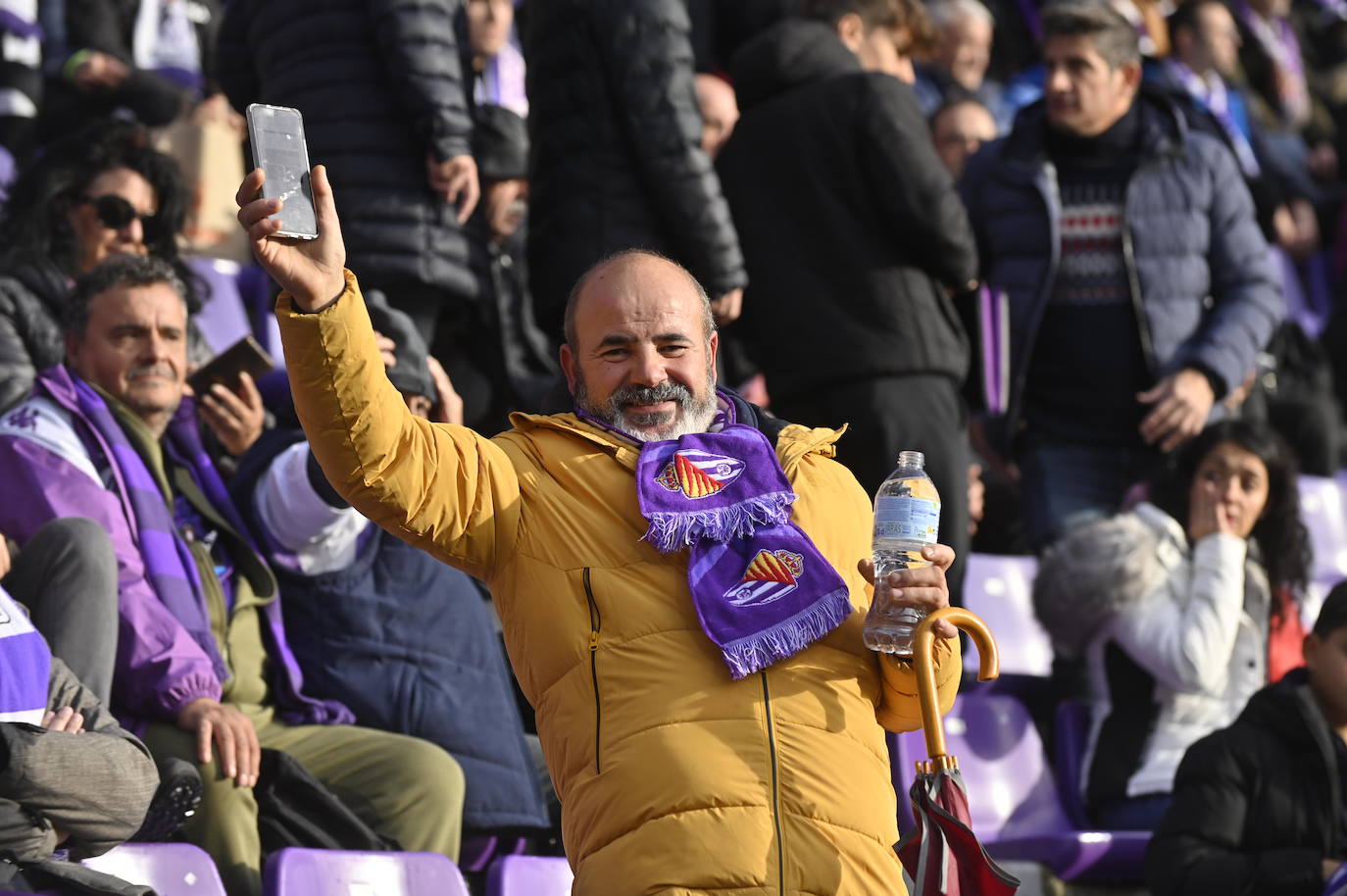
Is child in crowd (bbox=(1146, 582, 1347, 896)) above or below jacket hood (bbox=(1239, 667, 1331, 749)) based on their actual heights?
below

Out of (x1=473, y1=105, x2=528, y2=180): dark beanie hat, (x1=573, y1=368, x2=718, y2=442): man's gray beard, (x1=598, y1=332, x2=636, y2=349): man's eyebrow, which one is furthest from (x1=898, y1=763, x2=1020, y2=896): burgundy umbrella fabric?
(x1=473, y1=105, x2=528, y2=180): dark beanie hat

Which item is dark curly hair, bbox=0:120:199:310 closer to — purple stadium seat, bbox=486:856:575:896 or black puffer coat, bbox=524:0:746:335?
black puffer coat, bbox=524:0:746:335

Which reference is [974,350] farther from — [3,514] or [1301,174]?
[1301,174]

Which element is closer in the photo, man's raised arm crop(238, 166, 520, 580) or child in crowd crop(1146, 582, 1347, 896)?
man's raised arm crop(238, 166, 520, 580)

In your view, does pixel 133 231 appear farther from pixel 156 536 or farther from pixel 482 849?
pixel 482 849

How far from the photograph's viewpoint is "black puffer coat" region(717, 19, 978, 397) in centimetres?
535

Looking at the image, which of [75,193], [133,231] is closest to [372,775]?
[133,231]

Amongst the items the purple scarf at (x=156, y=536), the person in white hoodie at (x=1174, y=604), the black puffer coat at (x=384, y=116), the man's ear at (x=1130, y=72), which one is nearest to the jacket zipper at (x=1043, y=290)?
the man's ear at (x=1130, y=72)

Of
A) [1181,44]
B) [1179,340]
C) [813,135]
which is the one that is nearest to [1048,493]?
[1179,340]

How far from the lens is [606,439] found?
3414mm

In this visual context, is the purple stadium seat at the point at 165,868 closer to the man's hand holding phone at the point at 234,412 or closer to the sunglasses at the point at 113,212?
the man's hand holding phone at the point at 234,412

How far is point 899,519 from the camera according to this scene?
A: 326cm

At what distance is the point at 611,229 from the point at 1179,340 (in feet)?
7.42

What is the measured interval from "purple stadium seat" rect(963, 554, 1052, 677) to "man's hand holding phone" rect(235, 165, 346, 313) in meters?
3.48
